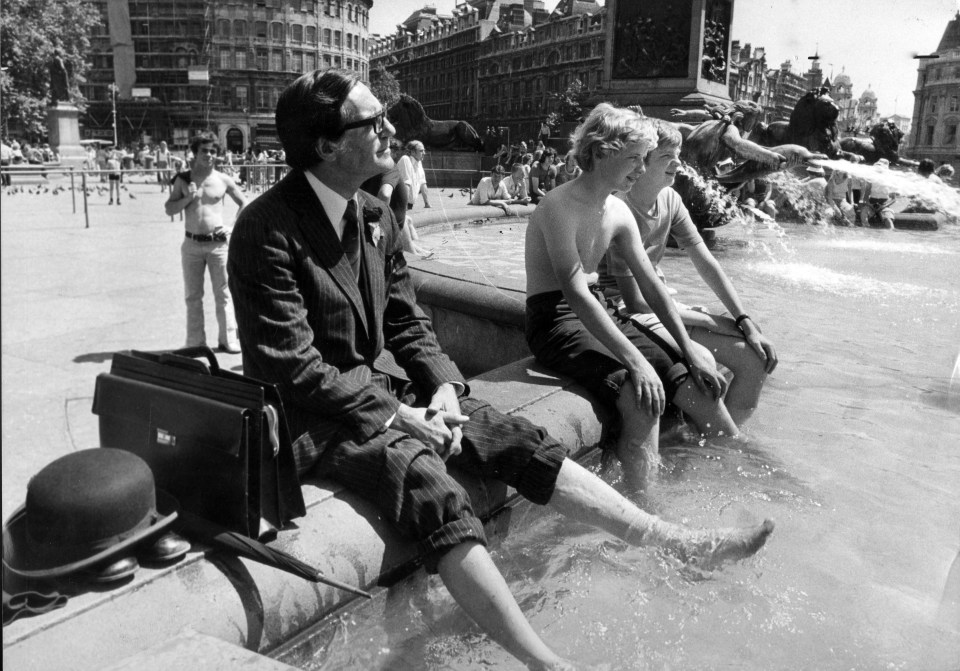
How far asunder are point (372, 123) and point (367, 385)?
2.42 feet

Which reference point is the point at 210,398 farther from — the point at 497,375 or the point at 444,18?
the point at 444,18

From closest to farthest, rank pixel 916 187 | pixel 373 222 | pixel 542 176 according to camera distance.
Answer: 1. pixel 373 222
2. pixel 916 187
3. pixel 542 176

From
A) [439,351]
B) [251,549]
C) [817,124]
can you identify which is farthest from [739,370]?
[817,124]

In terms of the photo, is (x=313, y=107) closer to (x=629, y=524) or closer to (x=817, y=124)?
(x=629, y=524)

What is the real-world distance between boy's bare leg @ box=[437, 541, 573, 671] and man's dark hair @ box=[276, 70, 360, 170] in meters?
1.19

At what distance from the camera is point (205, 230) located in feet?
20.3

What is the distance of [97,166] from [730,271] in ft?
114

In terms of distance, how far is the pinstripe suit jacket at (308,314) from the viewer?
2.25 m

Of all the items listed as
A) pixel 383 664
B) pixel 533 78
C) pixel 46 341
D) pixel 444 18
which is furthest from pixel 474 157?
pixel 533 78

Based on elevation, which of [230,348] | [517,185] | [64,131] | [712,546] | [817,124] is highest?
[64,131]

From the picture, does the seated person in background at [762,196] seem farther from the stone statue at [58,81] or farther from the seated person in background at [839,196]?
the stone statue at [58,81]

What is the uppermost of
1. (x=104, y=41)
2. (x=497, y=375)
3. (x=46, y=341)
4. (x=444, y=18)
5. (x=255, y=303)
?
(x=104, y=41)

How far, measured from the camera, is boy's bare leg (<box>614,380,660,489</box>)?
10.7ft

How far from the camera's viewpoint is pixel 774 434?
153 inches
